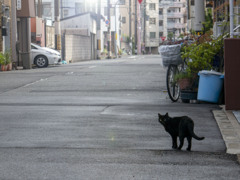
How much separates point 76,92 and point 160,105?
392cm

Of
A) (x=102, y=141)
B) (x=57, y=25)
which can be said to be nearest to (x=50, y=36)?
(x=57, y=25)

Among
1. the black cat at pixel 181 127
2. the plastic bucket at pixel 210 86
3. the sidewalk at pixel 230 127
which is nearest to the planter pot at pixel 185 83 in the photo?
the plastic bucket at pixel 210 86

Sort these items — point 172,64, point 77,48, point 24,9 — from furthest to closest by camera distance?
point 77,48
point 24,9
point 172,64

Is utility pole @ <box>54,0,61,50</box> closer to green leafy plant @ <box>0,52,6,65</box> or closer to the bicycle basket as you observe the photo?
green leafy plant @ <box>0,52,6,65</box>

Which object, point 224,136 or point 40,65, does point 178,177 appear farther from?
point 40,65

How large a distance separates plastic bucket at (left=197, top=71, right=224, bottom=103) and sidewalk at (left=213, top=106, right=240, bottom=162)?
0.42 metres

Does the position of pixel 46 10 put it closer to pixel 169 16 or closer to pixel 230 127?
pixel 230 127

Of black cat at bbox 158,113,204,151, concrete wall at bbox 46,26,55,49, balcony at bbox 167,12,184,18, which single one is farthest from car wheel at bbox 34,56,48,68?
balcony at bbox 167,12,184,18

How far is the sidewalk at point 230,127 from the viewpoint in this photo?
7164 millimetres

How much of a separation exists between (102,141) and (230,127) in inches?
86.5

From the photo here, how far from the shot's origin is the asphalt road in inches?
226

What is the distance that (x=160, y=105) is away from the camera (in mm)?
12195

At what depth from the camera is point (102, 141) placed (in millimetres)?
7598

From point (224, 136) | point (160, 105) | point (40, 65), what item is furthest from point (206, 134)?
point (40, 65)
